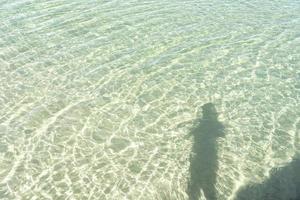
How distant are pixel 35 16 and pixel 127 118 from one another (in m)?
8.03

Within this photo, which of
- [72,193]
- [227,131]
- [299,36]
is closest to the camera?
[72,193]

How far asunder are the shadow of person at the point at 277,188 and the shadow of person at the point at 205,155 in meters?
0.67

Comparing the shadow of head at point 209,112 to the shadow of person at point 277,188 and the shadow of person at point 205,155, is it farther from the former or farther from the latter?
the shadow of person at point 277,188

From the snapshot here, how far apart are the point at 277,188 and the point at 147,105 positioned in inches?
155

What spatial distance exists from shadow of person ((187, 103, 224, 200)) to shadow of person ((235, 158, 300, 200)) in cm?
67

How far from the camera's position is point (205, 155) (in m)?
8.88

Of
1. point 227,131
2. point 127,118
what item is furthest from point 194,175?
point 127,118

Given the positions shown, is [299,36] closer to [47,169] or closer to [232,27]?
[232,27]

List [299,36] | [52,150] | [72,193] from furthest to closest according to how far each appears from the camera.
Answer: [299,36]
[52,150]
[72,193]

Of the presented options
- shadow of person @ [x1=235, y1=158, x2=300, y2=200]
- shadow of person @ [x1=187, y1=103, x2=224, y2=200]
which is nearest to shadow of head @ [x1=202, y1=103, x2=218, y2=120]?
shadow of person @ [x1=187, y1=103, x2=224, y2=200]

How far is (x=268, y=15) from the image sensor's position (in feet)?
55.6

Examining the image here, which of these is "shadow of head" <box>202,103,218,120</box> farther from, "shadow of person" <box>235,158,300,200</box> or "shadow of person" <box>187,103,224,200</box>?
"shadow of person" <box>235,158,300,200</box>

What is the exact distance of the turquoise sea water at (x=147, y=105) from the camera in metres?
8.10

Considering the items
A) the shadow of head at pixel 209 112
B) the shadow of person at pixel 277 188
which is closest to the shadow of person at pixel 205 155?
the shadow of head at pixel 209 112
